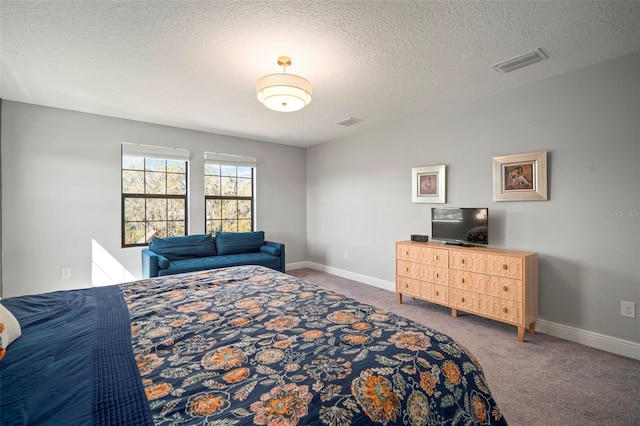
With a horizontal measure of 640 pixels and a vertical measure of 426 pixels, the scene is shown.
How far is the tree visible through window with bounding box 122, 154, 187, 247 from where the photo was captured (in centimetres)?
437

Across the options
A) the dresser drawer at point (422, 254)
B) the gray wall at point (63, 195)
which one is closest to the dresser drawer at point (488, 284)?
the dresser drawer at point (422, 254)

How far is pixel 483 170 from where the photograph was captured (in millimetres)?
3428

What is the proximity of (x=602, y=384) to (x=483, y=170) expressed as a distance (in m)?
2.21

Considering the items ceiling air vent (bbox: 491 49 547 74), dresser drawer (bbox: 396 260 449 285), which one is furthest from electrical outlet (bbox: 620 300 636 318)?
ceiling air vent (bbox: 491 49 547 74)

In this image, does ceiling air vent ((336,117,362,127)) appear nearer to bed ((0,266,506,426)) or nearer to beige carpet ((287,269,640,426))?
beige carpet ((287,269,640,426))

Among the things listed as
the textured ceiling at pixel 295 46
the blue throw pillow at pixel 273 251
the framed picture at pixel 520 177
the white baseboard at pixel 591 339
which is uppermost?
the textured ceiling at pixel 295 46

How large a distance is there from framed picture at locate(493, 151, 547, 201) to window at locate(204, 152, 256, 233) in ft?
13.2

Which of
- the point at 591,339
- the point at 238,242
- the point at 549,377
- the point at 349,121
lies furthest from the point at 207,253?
the point at 591,339

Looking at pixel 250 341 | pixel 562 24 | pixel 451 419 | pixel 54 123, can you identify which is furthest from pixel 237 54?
pixel 54 123

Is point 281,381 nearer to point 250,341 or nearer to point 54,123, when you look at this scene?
point 250,341

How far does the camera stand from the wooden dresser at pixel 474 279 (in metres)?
2.74

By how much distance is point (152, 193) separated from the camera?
180 inches

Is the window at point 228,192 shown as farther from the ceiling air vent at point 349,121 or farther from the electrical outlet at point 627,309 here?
the electrical outlet at point 627,309

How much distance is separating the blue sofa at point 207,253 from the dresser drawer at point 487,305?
2.70 meters
